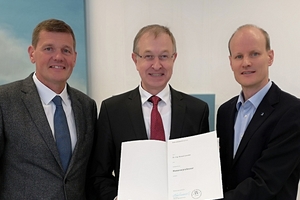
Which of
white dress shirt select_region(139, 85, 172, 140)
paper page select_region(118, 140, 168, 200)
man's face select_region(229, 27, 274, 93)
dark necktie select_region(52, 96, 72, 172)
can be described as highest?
man's face select_region(229, 27, 274, 93)

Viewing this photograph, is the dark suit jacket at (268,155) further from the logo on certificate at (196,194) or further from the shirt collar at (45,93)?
the shirt collar at (45,93)

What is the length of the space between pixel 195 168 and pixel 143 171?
0.23m

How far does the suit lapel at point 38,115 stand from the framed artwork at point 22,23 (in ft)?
3.35

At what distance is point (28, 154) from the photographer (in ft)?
4.49

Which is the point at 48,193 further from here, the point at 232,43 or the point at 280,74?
the point at 280,74

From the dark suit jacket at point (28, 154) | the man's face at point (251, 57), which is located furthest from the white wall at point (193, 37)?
the dark suit jacket at point (28, 154)

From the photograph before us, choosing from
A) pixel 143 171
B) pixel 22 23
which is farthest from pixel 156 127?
pixel 22 23

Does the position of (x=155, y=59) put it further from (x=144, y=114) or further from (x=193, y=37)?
(x=193, y=37)

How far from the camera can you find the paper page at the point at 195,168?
1.19m

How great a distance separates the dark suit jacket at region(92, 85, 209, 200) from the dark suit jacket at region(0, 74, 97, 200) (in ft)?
0.52

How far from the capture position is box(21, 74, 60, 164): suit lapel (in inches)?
54.8

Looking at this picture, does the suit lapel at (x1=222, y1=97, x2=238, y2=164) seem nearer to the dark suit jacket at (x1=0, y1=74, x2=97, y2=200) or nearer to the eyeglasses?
the eyeglasses

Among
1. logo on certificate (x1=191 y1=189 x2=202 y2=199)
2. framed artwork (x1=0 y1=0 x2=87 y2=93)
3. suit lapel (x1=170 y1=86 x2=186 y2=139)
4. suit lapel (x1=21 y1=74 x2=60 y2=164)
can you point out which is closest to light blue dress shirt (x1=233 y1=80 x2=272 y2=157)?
suit lapel (x1=170 y1=86 x2=186 y2=139)

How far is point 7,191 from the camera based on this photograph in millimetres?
1396
